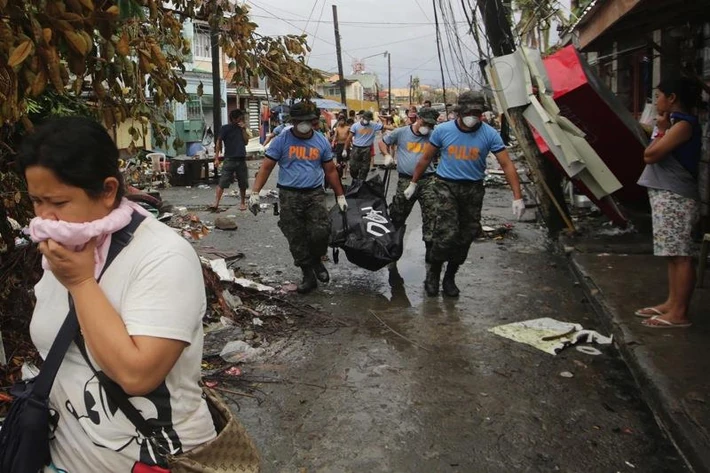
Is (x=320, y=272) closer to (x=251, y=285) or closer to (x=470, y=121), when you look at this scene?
(x=251, y=285)

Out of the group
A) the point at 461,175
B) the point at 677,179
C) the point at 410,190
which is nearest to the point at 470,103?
the point at 461,175

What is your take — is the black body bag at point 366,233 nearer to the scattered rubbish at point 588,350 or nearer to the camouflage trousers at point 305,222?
the camouflage trousers at point 305,222

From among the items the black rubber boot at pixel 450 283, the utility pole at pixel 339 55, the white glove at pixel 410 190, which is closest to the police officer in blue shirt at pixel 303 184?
the white glove at pixel 410 190

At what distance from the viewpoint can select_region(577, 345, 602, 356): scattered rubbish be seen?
15.9 ft

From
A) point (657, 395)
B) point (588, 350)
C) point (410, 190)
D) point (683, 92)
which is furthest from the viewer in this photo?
point (410, 190)

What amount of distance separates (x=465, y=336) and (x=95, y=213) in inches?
161

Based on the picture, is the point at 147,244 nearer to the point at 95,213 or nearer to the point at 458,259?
the point at 95,213

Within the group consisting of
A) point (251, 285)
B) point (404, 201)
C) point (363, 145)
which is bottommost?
point (251, 285)

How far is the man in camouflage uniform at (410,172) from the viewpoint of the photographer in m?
7.00

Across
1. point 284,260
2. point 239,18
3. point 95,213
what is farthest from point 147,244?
point 284,260

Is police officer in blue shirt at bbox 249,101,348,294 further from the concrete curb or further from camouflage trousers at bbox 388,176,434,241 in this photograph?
the concrete curb

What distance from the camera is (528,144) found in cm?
858

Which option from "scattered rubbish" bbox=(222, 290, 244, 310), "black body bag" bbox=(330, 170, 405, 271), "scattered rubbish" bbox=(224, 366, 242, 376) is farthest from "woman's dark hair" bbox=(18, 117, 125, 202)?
"black body bag" bbox=(330, 170, 405, 271)

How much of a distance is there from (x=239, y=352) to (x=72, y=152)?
351cm
